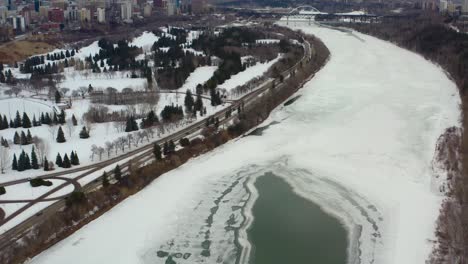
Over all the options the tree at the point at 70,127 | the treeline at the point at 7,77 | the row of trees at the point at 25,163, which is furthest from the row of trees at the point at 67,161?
the treeline at the point at 7,77

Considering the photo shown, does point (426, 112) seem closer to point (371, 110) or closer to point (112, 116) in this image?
point (371, 110)

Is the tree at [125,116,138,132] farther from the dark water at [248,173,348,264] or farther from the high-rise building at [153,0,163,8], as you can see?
the high-rise building at [153,0,163,8]

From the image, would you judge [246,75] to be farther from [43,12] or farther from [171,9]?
[171,9]

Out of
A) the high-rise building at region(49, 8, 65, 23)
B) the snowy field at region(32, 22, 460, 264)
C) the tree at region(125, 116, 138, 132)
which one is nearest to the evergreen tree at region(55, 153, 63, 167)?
the snowy field at region(32, 22, 460, 264)

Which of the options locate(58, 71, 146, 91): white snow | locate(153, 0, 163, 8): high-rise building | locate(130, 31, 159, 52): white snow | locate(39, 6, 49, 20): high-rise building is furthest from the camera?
locate(153, 0, 163, 8): high-rise building

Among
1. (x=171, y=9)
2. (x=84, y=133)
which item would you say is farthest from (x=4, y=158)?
(x=171, y=9)

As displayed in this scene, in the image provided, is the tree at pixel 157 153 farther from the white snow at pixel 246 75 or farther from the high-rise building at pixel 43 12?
the high-rise building at pixel 43 12

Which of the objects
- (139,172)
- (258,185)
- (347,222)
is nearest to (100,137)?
(139,172)
